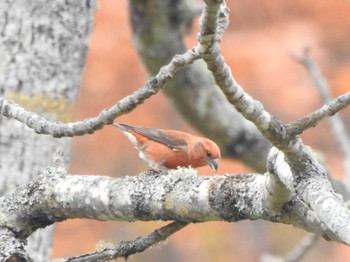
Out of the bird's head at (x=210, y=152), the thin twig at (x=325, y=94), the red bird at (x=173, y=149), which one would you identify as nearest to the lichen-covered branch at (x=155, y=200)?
the red bird at (x=173, y=149)

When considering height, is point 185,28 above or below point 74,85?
above

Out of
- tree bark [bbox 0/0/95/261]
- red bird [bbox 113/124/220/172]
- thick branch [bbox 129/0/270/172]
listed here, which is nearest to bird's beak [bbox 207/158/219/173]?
red bird [bbox 113/124/220/172]

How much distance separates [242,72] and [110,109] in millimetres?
5840

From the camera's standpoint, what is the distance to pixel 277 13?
798cm

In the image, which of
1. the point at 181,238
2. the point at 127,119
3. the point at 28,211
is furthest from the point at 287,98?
the point at 28,211

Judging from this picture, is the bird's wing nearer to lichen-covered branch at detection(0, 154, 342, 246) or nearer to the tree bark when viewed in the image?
the tree bark

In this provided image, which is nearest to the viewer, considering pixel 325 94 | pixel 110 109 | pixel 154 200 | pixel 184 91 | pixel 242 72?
pixel 110 109

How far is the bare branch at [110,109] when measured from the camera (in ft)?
7.00

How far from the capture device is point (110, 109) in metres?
2.29

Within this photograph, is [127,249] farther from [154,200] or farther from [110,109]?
[110,109]

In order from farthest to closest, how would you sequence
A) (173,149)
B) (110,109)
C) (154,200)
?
(173,149), (154,200), (110,109)

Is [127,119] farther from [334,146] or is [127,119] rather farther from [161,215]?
[161,215]

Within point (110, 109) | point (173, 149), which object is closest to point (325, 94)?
point (173, 149)

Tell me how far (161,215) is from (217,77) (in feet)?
2.34
